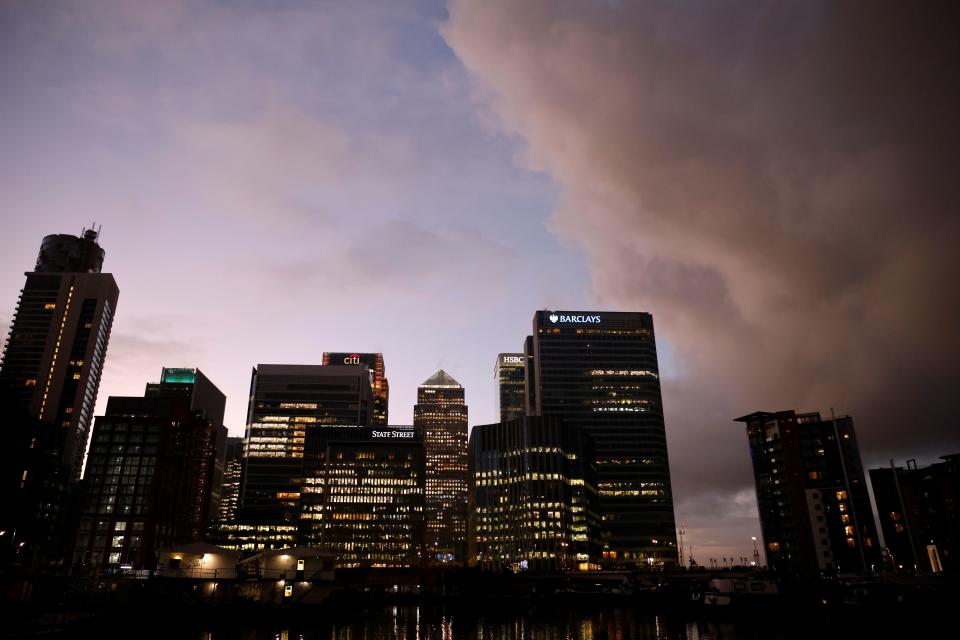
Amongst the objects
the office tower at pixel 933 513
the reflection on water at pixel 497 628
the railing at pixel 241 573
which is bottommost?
the reflection on water at pixel 497 628

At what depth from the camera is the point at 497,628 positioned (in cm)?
9106

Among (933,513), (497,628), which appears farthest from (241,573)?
(933,513)

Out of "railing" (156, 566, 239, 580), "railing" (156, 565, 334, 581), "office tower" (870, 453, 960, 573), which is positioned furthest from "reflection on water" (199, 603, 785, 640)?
"office tower" (870, 453, 960, 573)

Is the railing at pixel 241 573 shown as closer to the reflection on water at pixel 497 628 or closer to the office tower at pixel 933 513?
the reflection on water at pixel 497 628

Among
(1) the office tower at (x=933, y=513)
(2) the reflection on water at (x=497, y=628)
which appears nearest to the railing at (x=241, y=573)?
(2) the reflection on water at (x=497, y=628)

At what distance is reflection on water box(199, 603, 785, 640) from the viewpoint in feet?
257

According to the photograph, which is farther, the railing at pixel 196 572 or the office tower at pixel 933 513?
the office tower at pixel 933 513

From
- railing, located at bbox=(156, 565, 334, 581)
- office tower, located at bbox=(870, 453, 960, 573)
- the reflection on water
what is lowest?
the reflection on water

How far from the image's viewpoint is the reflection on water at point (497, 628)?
78375 mm

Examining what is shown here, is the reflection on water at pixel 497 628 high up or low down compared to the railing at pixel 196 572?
down

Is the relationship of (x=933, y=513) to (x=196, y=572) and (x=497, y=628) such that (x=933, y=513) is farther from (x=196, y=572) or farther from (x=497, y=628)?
(x=196, y=572)

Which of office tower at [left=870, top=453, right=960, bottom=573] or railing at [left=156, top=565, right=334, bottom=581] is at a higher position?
office tower at [left=870, top=453, right=960, bottom=573]

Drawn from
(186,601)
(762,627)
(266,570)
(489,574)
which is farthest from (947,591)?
(186,601)

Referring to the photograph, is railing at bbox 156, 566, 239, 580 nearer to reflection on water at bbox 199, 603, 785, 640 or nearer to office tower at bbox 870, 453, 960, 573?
reflection on water at bbox 199, 603, 785, 640
